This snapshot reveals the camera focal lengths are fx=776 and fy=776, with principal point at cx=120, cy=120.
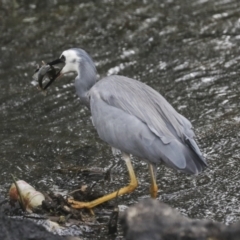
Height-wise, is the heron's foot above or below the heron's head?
below

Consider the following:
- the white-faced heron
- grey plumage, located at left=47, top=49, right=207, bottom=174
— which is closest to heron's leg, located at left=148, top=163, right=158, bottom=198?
the white-faced heron

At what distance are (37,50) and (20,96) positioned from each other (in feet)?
4.86

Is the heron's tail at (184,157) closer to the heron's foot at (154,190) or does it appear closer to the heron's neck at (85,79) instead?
the heron's foot at (154,190)

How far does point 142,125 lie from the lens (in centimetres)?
636

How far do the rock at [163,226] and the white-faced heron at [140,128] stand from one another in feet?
4.75

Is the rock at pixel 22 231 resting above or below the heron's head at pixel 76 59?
below

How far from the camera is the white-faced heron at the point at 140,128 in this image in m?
6.17

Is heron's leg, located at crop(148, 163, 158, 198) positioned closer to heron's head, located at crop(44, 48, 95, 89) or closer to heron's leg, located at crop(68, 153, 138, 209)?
heron's leg, located at crop(68, 153, 138, 209)

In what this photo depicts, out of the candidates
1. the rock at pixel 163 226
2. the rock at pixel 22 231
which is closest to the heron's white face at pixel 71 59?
the rock at pixel 22 231

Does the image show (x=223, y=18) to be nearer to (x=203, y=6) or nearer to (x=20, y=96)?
(x=203, y=6)

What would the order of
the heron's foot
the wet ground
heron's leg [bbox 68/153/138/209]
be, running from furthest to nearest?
the wet ground
the heron's foot
heron's leg [bbox 68/153/138/209]

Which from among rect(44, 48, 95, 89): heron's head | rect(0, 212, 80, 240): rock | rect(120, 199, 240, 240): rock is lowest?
rect(0, 212, 80, 240): rock

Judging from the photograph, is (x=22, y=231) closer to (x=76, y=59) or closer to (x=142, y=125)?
(x=142, y=125)

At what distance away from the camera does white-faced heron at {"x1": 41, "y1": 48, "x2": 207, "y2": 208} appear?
6172 mm
